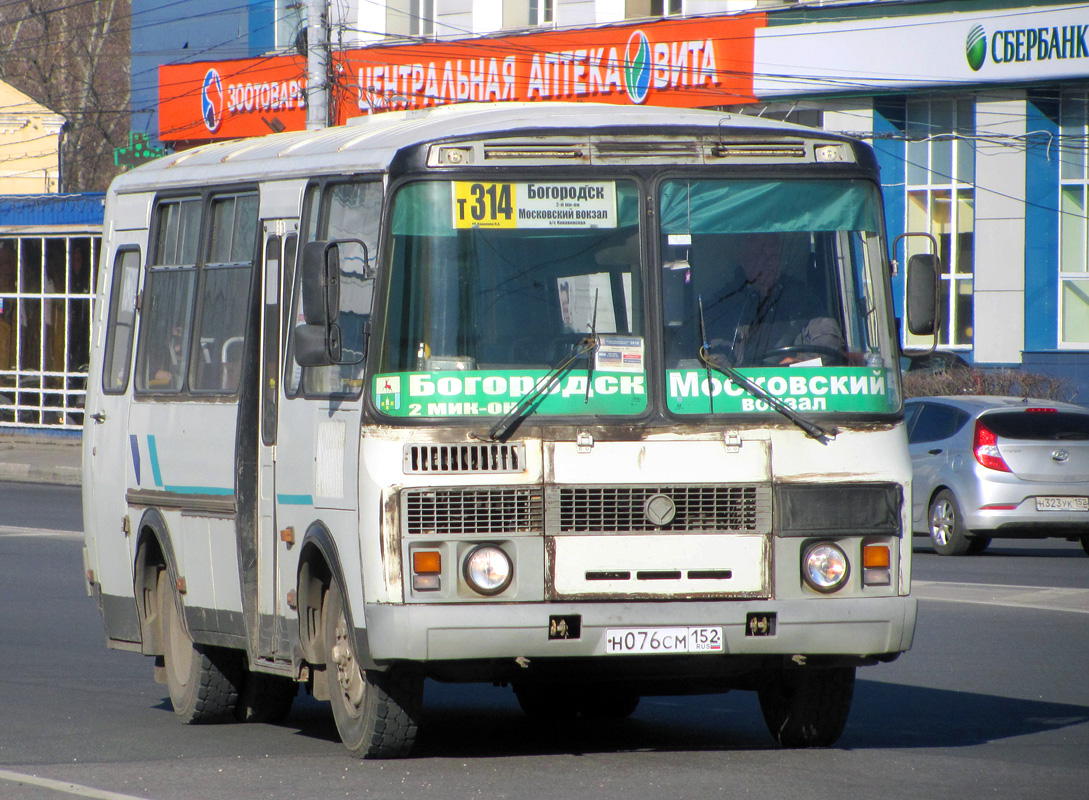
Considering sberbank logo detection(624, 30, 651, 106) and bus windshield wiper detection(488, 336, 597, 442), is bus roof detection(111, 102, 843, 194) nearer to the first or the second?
bus windshield wiper detection(488, 336, 597, 442)

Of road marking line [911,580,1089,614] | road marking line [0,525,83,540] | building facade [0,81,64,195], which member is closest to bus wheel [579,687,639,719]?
road marking line [911,580,1089,614]

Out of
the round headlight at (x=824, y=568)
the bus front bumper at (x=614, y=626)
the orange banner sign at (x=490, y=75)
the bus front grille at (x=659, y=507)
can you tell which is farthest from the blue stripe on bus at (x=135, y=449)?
the orange banner sign at (x=490, y=75)

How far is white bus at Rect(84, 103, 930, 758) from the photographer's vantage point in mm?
7453

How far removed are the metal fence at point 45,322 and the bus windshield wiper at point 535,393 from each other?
3401cm

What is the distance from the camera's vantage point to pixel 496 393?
7508mm

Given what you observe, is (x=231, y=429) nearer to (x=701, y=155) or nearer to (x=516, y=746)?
(x=516, y=746)

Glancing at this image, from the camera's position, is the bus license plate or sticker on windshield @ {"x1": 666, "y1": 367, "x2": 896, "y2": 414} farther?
sticker on windshield @ {"x1": 666, "y1": 367, "x2": 896, "y2": 414}

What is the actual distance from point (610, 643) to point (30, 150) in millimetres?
55513

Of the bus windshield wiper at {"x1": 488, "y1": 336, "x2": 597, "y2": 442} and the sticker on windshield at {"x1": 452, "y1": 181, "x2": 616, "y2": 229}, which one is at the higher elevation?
the sticker on windshield at {"x1": 452, "y1": 181, "x2": 616, "y2": 229}

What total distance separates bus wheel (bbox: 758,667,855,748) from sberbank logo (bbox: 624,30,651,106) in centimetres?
2757

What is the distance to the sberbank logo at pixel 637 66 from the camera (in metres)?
35.4

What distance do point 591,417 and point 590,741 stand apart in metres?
1.86

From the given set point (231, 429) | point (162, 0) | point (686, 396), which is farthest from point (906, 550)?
point (162, 0)

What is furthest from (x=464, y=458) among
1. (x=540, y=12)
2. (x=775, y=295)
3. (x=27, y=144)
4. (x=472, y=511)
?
(x=27, y=144)
